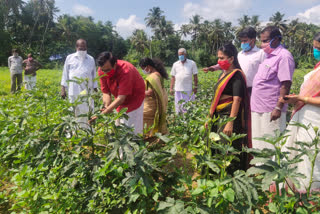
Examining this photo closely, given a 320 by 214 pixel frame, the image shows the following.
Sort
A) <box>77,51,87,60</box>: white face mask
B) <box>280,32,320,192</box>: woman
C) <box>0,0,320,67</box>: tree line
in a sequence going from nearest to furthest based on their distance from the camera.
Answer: <box>280,32,320,192</box>: woman, <box>77,51,87,60</box>: white face mask, <box>0,0,320,67</box>: tree line

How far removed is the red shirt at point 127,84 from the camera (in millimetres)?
2625

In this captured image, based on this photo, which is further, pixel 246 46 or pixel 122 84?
pixel 246 46

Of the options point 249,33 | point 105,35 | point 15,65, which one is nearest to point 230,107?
point 249,33

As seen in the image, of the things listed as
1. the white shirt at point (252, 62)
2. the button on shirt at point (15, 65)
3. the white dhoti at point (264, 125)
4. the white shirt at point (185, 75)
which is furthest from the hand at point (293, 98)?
the button on shirt at point (15, 65)

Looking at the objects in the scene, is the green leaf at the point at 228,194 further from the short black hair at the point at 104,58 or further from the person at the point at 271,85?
the short black hair at the point at 104,58

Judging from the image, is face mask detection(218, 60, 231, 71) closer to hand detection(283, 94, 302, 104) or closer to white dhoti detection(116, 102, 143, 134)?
hand detection(283, 94, 302, 104)

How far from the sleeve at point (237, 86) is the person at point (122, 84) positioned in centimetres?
106

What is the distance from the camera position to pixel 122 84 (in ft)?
8.56

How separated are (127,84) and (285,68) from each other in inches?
67.8

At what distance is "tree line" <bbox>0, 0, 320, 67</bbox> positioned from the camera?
122ft

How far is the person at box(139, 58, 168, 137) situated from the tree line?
27.1 m

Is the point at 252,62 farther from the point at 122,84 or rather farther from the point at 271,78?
the point at 122,84

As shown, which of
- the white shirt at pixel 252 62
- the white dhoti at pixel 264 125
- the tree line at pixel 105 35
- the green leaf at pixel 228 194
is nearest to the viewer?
the green leaf at pixel 228 194

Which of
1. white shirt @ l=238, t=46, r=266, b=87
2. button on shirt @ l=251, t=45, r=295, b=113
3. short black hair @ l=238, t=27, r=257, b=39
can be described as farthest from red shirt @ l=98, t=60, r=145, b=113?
short black hair @ l=238, t=27, r=257, b=39
